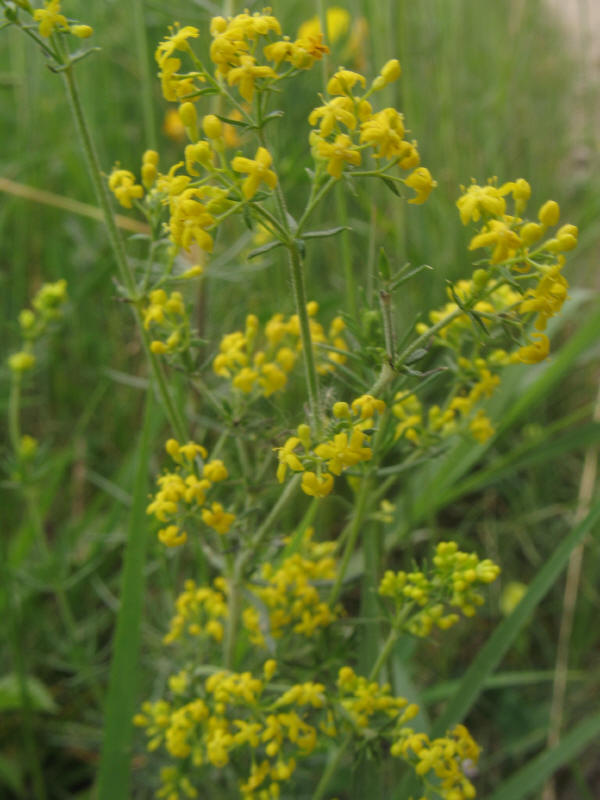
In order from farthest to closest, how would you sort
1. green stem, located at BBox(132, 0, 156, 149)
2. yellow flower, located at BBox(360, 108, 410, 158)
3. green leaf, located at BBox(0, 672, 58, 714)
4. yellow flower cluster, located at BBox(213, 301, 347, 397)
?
green leaf, located at BBox(0, 672, 58, 714), green stem, located at BBox(132, 0, 156, 149), yellow flower cluster, located at BBox(213, 301, 347, 397), yellow flower, located at BBox(360, 108, 410, 158)

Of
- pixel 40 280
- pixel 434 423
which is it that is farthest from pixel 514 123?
pixel 434 423

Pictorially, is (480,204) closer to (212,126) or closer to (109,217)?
(212,126)

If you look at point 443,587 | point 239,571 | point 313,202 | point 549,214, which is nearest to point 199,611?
point 239,571

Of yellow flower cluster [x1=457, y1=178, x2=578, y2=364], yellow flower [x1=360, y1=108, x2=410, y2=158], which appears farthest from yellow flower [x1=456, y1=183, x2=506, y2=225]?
yellow flower [x1=360, y1=108, x2=410, y2=158]

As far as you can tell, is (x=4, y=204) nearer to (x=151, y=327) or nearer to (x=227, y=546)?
(x=151, y=327)

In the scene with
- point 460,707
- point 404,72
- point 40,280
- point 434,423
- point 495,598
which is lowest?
point 495,598

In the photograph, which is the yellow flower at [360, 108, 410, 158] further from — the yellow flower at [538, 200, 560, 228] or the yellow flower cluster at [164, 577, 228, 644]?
the yellow flower cluster at [164, 577, 228, 644]

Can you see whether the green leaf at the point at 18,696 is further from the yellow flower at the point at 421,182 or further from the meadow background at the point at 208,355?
the yellow flower at the point at 421,182
